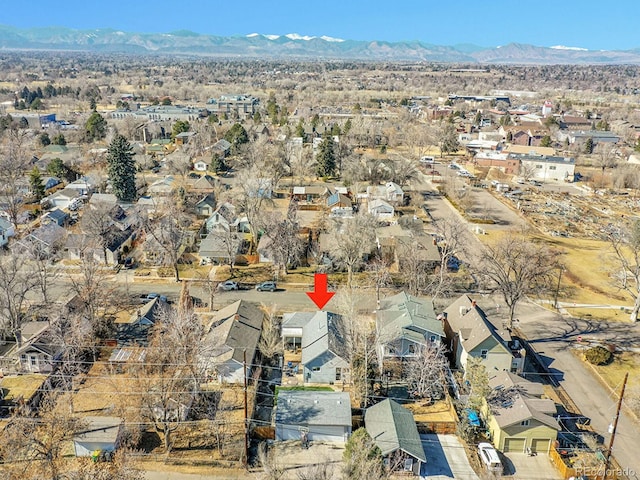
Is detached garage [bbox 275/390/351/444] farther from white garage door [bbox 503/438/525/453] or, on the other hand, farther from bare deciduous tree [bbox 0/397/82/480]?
bare deciduous tree [bbox 0/397/82/480]

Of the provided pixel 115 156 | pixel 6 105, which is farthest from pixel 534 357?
pixel 6 105

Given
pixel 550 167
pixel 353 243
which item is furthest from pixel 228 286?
pixel 550 167

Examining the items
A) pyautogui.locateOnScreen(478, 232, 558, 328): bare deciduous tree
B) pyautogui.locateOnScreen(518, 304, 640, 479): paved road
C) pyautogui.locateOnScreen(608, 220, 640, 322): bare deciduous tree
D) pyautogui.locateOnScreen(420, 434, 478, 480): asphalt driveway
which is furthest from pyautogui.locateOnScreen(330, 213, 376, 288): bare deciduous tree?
pyautogui.locateOnScreen(608, 220, 640, 322): bare deciduous tree

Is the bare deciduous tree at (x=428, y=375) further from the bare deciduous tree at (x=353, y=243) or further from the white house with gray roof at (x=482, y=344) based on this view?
the bare deciduous tree at (x=353, y=243)

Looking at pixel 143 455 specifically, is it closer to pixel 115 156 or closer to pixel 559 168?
pixel 115 156

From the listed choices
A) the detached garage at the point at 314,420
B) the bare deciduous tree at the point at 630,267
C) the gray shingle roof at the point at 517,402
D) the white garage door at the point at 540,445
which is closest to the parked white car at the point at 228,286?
the detached garage at the point at 314,420

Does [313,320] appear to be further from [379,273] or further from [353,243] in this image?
[353,243]
